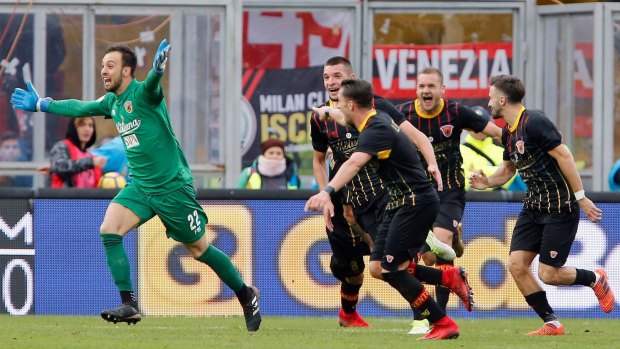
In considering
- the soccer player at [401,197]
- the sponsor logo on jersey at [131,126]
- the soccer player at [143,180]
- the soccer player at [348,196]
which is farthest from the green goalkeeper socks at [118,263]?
the soccer player at [348,196]

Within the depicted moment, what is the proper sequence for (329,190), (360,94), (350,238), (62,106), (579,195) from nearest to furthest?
(329,190) < (360,94) < (579,195) < (62,106) < (350,238)

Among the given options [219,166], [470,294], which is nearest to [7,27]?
[219,166]

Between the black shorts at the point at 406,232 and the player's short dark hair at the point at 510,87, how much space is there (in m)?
1.24

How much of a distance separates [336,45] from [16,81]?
3.91 meters

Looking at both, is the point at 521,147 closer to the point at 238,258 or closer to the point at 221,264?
the point at 221,264

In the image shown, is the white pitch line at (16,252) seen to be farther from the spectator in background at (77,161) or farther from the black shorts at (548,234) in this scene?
the black shorts at (548,234)

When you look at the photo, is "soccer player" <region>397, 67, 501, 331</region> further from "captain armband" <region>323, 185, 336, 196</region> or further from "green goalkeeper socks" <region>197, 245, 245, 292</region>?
"captain armband" <region>323, 185, 336, 196</region>

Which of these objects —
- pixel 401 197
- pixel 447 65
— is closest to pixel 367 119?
pixel 401 197

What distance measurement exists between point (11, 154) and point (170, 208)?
638 cm

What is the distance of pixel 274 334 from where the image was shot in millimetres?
11109

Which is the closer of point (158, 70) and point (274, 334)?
point (158, 70)

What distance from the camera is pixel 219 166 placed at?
17.2m

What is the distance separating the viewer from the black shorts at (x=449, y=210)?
12.1m

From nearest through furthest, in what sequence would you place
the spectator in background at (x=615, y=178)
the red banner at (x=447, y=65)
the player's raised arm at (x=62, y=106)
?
the player's raised arm at (x=62, y=106) → the spectator in background at (x=615, y=178) → the red banner at (x=447, y=65)
